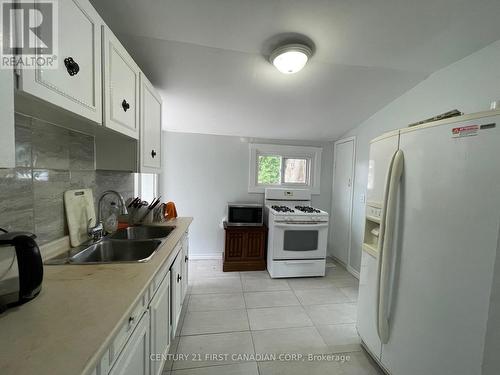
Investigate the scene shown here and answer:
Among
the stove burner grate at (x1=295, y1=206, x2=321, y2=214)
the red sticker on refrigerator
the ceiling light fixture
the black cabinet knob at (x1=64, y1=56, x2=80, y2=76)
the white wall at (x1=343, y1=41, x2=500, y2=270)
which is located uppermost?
the ceiling light fixture

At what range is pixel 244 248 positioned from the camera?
2922 millimetres

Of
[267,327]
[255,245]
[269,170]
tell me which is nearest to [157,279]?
[267,327]

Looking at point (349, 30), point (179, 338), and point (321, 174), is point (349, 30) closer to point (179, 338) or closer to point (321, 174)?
point (321, 174)

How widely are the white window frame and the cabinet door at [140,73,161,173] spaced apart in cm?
159

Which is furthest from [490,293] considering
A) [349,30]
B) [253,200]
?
[253,200]

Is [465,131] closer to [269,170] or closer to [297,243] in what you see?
[297,243]

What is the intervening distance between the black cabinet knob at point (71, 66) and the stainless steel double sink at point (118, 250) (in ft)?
2.98

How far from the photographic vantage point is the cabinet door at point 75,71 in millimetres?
688

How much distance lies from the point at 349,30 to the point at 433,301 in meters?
1.72

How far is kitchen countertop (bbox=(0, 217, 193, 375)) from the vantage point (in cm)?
51

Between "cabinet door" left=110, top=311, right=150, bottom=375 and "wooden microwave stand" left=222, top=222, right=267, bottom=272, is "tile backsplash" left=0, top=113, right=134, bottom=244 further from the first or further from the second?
"wooden microwave stand" left=222, top=222, right=267, bottom=272

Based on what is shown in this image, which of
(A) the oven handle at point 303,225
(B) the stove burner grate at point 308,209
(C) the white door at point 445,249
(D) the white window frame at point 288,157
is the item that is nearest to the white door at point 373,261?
(C) the white door at point 445,249

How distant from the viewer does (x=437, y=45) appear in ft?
4.99

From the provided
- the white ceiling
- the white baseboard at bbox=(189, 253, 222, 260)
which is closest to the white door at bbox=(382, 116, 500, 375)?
the white ceiling
